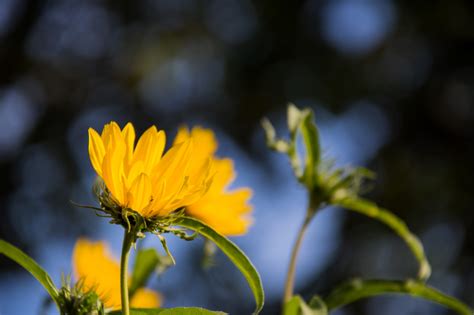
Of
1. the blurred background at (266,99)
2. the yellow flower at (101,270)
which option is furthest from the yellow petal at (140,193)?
the blurred background at (266,99)

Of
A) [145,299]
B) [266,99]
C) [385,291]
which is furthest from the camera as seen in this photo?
[266,99]

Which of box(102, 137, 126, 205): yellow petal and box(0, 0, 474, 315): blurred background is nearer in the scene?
box(102, 137, 126, 205): yellow petal

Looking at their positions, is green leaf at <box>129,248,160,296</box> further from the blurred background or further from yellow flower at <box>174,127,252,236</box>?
the blurred background

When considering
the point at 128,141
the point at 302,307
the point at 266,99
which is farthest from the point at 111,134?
the point at 266,99

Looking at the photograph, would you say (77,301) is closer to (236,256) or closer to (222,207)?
(236,256)

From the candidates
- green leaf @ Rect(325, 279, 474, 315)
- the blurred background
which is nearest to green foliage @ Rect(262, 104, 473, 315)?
green leaf @ Rect(325, 279, 474, 315)

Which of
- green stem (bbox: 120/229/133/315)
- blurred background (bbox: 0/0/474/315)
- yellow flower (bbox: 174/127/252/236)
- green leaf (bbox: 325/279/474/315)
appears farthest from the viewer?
blurred background (bbox: 0/0/474/315)
